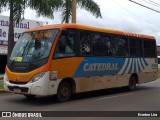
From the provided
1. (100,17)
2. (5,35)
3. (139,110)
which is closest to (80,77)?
(139,110)

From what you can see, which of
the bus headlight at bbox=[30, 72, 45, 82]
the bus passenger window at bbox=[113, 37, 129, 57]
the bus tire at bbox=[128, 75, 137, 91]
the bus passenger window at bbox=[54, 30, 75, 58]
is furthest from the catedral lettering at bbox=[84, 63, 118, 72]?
the bus headlight at bbox=[30, 72, 45, 82]

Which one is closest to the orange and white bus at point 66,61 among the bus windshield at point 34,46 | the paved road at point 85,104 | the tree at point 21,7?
the bus windshield at point 34,46

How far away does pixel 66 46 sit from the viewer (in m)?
13.6

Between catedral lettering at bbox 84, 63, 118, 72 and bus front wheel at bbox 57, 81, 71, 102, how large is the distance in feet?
4.21

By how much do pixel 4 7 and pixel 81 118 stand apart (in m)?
13.0

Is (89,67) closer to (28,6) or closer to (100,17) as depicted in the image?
(28,6)

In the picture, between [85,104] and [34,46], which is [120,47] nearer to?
[85,104]

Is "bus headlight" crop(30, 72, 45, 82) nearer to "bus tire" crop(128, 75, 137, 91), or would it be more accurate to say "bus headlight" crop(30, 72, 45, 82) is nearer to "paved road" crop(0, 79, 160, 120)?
"paved road" crop(0, 79, 160, 120)

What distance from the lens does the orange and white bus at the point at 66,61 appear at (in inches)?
500

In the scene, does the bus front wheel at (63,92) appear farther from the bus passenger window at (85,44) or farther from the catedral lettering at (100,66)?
the bus passenger window at (85,44)

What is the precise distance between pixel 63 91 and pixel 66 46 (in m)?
1.64

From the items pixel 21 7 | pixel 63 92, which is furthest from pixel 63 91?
pixel 21 7

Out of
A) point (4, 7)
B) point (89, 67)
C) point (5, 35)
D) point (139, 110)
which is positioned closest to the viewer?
point (139, 110)

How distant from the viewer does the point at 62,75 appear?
13320mm
